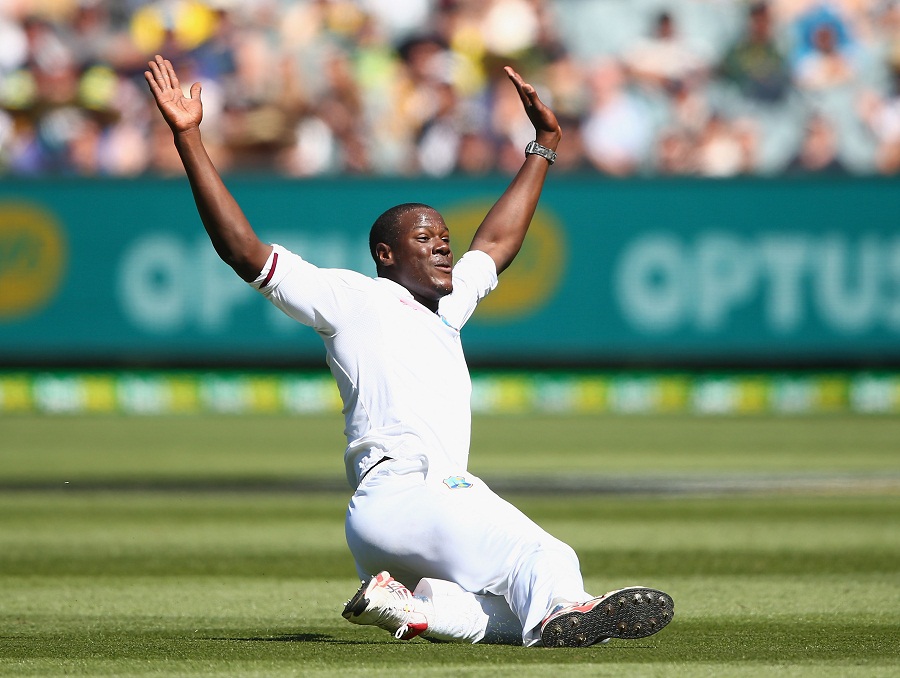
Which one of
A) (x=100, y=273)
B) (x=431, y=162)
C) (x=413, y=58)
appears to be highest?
(x=413, y=58)

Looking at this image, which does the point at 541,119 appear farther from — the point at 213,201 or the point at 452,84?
the point at 452,84

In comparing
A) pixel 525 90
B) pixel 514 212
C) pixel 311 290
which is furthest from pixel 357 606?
pixel 525 90

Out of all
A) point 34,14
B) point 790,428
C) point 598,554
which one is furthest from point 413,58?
point 598,554

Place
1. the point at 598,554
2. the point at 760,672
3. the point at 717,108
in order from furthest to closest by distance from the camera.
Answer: the point at 717,108 → the point at 598,554 → the point at 760,672

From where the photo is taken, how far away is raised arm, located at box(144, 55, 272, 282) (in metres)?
5.07

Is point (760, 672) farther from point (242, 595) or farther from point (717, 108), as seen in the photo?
point (717, 108)

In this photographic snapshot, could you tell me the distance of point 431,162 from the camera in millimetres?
17453

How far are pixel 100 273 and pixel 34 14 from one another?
383 cm

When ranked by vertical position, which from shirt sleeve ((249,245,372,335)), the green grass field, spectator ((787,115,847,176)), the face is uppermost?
spectator ((787,115,847,176))

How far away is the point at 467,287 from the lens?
584 centimetres

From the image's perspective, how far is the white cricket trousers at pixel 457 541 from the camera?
4.96 m

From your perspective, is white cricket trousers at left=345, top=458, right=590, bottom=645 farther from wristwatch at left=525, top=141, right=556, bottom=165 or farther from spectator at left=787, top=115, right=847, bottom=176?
spectator at left=787, top=115, right=847, bottom=176

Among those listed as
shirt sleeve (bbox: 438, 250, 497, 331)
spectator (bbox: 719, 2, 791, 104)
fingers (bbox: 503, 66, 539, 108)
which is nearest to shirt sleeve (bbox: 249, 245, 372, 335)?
shirt sleeve (bbox: 438, 250, 497, 331)

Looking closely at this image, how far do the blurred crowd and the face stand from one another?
1146cm
